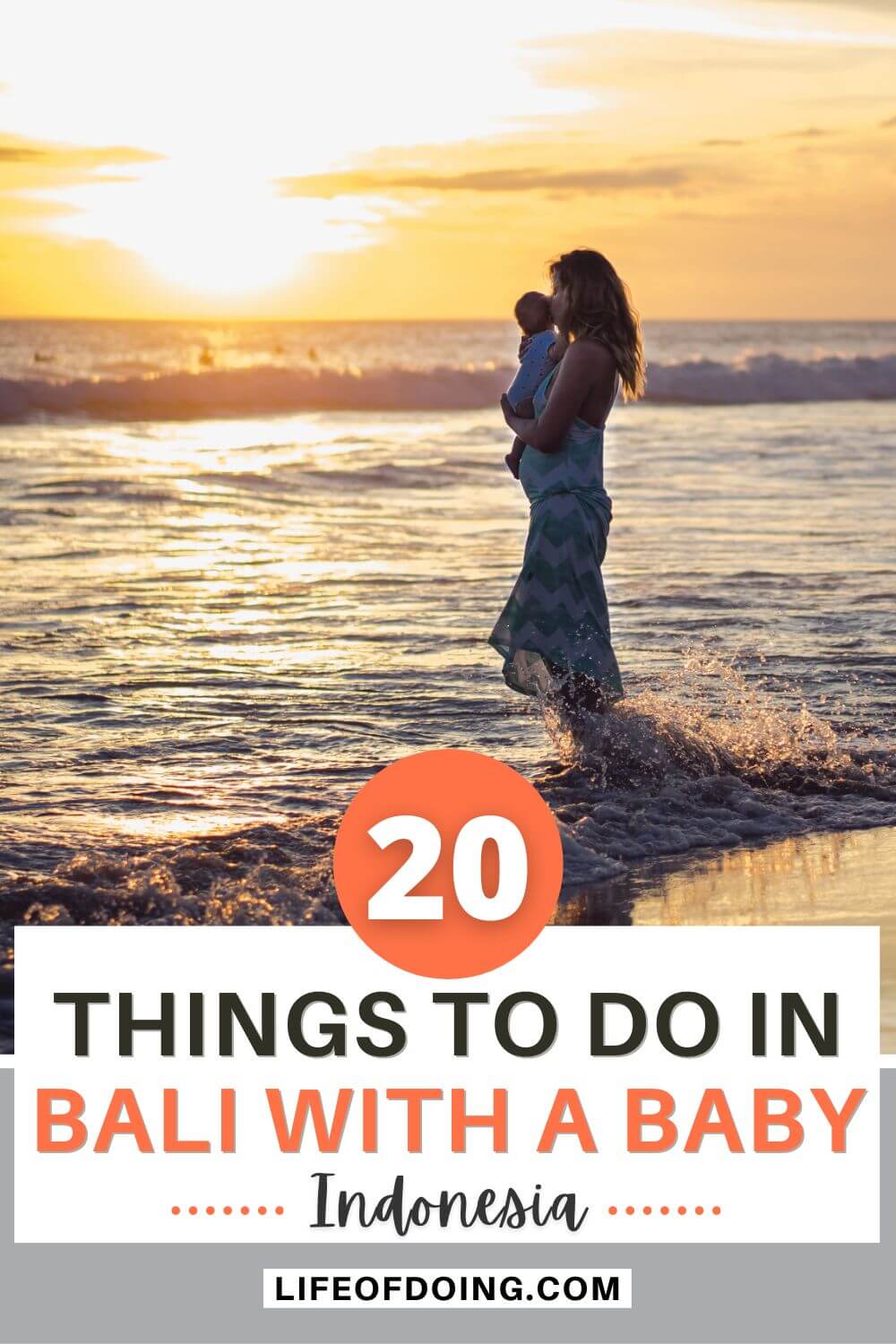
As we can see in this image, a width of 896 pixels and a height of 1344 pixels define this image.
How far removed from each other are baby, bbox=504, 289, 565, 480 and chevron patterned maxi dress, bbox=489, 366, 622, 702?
7.8 inches

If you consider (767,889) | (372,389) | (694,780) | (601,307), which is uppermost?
(372,389)

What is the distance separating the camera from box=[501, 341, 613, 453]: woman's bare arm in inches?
233

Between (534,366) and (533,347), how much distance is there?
0.07 m

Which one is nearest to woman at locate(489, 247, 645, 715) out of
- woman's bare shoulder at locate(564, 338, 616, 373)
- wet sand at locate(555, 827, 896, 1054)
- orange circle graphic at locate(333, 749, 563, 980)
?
woman's bare shoulder at locate(564, 338, 616, 373)

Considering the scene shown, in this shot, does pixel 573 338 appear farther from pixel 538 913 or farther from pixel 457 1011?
pixel 457 1011

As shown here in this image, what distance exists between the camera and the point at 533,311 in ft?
20.0

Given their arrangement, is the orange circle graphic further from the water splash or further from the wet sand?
the water splash

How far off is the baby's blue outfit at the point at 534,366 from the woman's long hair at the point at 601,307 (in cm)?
18

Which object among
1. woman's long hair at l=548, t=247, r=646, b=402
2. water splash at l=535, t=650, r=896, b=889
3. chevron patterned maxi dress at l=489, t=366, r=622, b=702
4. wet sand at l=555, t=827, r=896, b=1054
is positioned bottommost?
wet sand at l=555, t=827, r=896, b=1054

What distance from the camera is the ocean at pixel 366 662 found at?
5918 millimetres

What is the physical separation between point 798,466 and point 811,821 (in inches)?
576

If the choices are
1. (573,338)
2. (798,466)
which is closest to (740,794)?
(573,338)

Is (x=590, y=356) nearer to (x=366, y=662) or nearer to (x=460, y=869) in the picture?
(x=460, y=869)

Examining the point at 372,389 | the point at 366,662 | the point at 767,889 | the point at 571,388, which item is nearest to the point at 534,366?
the point at 571,388
